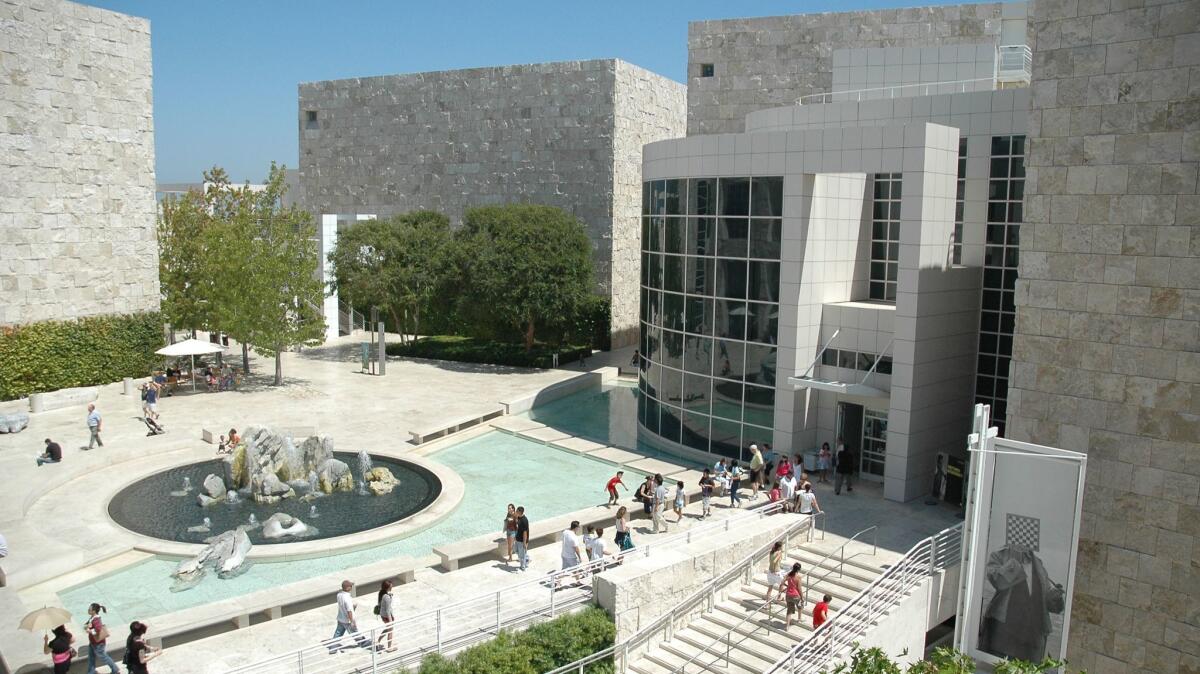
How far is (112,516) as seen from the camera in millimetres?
23641

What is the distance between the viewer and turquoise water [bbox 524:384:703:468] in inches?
1252

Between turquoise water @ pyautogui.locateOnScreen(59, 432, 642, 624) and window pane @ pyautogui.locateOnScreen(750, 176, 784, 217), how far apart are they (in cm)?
905

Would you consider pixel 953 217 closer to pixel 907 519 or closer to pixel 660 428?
pixel 907 519

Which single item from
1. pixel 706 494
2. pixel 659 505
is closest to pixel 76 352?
pixel 659 505

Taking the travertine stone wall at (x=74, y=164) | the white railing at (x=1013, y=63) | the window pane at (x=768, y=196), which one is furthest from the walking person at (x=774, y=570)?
the travertine stone wall at (x=74, y=164)

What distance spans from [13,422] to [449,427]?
14.8 m

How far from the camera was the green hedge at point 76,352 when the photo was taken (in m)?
35.3

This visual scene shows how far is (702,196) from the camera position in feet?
94.7

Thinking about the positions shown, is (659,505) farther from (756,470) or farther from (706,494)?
(756,470)

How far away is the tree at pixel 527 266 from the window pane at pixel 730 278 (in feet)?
55.7

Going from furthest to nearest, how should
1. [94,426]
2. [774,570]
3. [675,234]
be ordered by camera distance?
[675,234]
[94,426]
[774,570]

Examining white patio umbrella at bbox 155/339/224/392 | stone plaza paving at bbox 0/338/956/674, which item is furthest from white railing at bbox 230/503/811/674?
white patio umbrella at bbox 155/339/224/392

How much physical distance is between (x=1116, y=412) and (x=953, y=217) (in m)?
8.67

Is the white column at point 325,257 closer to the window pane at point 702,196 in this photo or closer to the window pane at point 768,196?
the window pane at point 702,196
